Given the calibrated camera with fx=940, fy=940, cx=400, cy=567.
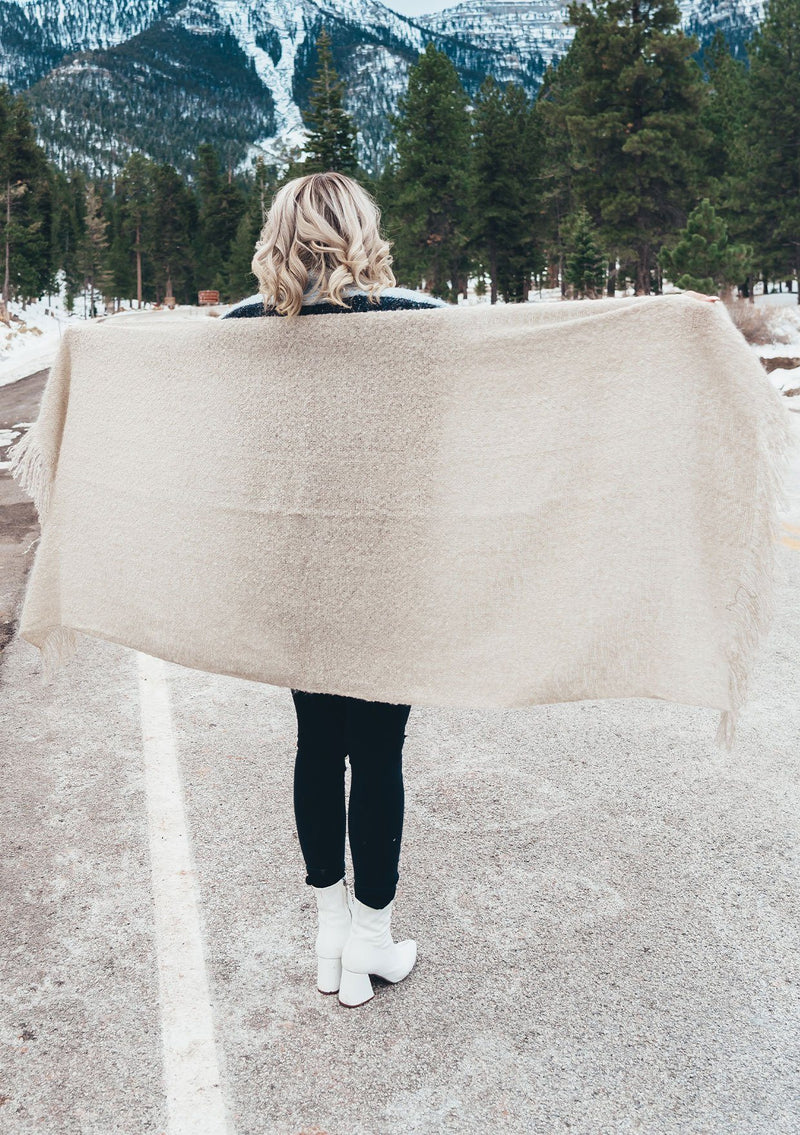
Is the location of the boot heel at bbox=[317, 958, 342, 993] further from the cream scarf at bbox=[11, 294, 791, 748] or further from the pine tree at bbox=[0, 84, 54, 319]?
the pine tree at bbox=[0, 84, 54, 319]

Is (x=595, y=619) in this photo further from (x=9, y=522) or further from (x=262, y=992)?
(x=9, y=522)

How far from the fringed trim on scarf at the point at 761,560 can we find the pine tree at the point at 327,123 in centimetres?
6023

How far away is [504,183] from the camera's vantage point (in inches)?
2195

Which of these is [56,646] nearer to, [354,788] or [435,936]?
[354,788]

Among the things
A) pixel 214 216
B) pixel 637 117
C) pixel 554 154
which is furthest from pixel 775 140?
pixel 214 216

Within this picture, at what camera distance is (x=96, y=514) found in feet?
9.54

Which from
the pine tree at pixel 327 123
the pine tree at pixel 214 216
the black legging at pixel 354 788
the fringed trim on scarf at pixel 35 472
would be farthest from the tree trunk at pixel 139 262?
the black legging at pixel 354 788

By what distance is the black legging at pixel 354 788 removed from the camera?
2.45 meters

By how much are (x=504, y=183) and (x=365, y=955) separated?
58.7 metres

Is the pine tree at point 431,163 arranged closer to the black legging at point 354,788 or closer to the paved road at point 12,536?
the paved road at point 12,536

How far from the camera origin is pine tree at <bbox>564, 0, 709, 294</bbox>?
39.9 m

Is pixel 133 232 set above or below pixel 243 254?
above

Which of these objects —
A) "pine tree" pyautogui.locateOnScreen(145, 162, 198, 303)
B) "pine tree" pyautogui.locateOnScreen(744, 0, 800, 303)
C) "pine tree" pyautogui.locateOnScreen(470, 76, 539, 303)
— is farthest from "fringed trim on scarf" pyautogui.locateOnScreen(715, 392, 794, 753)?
"pine tree" pyautogui.locateOnScreen(145, 162, 198, 303)

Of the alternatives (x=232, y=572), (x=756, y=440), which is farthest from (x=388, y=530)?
(x=756, y=440)
